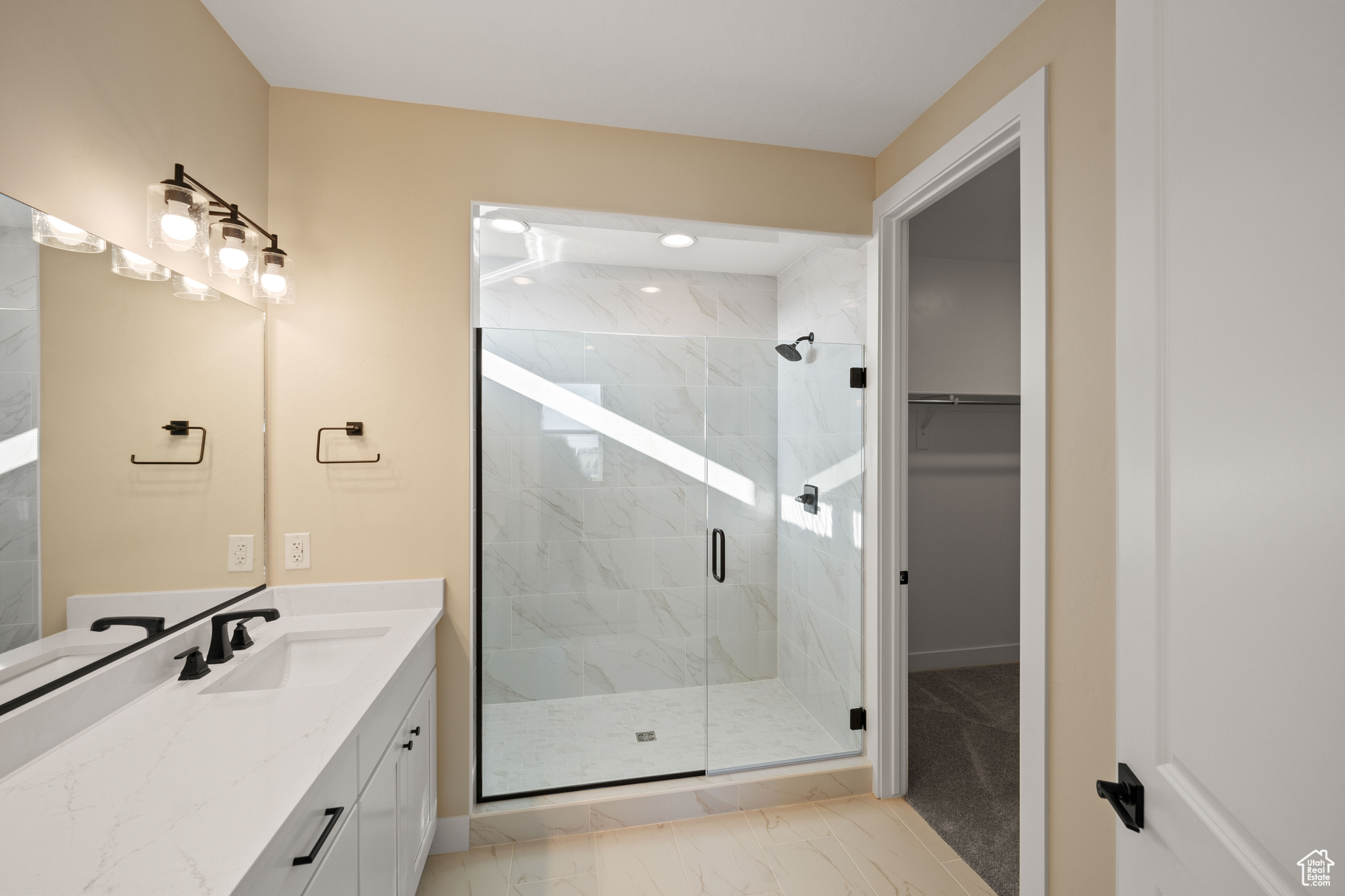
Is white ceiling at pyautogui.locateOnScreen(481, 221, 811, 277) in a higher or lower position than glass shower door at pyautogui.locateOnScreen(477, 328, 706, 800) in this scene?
higher

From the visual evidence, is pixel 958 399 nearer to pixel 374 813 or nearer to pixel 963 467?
pixel 963 467

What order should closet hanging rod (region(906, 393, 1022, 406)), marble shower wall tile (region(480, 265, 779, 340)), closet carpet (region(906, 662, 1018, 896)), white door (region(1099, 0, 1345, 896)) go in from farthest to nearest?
→ closet hanging rod (region(906, 393, 1022, 406)) < marble shower wall tile (region(480, 265, 779, 340)) < closet carpet (region(906, 662, 1018, 896)) < white door (region(1099, 0, 1345, 896))

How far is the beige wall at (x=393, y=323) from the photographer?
197 cm

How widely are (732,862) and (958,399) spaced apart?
2800mm

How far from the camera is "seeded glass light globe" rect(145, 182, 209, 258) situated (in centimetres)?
140

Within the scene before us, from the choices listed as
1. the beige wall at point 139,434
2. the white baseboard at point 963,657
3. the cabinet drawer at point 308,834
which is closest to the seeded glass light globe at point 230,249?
the beige wall at point 139,434

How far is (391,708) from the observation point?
1528 millimetres

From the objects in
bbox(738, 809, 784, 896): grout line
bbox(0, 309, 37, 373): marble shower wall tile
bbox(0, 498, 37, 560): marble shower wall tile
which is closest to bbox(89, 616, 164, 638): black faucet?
bbox(0, 498, 37, 560): marble shower wall tile

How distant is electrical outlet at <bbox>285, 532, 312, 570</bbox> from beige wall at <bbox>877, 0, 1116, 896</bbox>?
7.49ft

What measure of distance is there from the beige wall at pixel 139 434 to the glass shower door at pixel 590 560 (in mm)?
744

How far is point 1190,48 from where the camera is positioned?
785 mm

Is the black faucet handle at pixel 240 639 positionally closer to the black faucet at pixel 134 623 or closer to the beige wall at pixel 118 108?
the black faucet at pixel 134 623

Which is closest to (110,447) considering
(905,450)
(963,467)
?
(905,450)

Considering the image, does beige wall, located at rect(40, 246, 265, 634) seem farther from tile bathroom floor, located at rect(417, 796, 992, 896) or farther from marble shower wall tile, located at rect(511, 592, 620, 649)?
tile bathroom floor, located at rect(417, 796, 992, 896)
